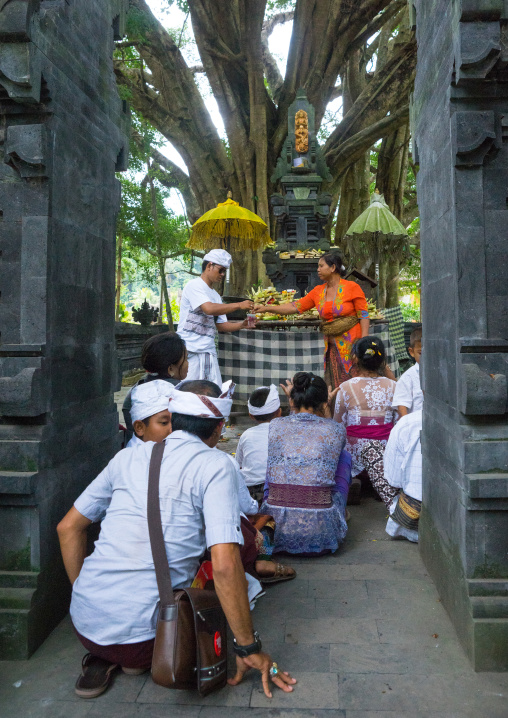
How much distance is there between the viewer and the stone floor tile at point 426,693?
214 cm

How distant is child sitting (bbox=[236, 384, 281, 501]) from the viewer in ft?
13.1

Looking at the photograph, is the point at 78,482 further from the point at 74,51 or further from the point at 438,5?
the point at 438,5

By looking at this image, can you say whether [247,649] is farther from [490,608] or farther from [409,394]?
[409,394]

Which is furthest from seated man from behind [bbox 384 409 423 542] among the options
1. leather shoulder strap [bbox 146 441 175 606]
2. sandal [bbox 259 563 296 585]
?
leather shoulder strap [bbox 146 441 175 606]

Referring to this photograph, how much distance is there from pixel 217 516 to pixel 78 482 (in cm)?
123

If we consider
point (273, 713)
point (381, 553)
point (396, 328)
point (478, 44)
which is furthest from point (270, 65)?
point (273, 713)

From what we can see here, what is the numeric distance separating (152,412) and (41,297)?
0.84m

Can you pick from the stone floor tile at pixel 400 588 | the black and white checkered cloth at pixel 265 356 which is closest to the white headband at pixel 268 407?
the stone floor tile at pixel 400 588

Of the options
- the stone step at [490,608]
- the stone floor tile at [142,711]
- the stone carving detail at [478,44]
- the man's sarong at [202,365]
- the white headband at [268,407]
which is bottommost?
the stone floor tile at [142,711]

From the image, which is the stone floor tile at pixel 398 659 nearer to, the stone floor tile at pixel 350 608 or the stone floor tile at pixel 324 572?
the stone floor tile at pixel 350 608

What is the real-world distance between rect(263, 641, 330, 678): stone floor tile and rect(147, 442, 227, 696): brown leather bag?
1.07 ft

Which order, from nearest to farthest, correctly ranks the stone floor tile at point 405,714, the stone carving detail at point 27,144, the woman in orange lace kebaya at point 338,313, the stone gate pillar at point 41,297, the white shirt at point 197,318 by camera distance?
the stone floor tile at point 405,714 → the stone gate pillar at point 41,297 → the stone carving detail at point 27,144 → the white shirt at point 197,318 → the woman in orange lace kebaya at point 338,313

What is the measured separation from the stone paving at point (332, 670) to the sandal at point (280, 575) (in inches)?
1.9

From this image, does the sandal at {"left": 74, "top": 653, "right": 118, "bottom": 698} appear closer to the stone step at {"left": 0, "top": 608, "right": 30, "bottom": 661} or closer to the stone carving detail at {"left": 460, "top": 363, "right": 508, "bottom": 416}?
the stone step at {"left": 0, "top": 608, "right": 30, "bottom": 661}
